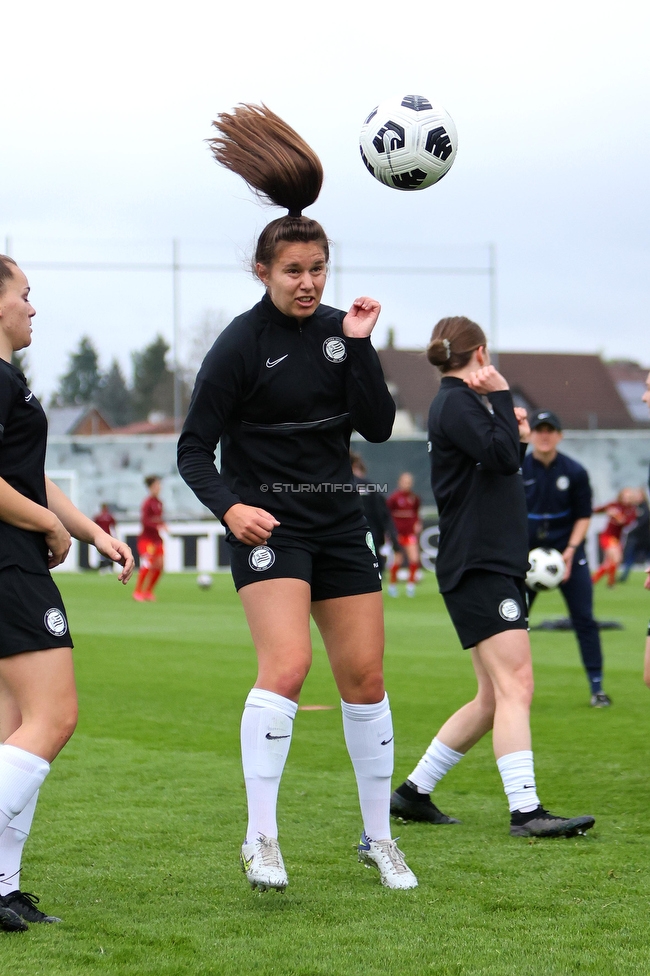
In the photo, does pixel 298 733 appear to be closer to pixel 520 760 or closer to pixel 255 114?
pixel 520 760

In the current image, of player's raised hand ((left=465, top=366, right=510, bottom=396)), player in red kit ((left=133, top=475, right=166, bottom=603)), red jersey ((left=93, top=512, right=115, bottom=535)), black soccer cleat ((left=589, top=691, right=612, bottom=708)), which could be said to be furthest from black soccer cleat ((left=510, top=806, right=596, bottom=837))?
red jersey ((left=93, top=512, right=115, bottom=535))

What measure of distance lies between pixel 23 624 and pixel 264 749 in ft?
3.00

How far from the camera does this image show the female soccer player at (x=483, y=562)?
5.11m

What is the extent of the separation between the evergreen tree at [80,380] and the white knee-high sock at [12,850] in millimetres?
31350

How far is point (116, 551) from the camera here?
4.02 meters

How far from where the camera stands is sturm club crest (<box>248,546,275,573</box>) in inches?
159

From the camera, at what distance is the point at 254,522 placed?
3.88m

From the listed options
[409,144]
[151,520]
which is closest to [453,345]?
[409,144]

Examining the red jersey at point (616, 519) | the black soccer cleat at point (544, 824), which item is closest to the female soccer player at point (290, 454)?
the black soccer cleat at point (544, 824)

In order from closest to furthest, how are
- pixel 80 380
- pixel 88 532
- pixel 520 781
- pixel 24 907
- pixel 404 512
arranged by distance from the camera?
pixel 24 907 → pixel 88 532 → pixel 520 781 → pixel 404 512 → pixel 80 380

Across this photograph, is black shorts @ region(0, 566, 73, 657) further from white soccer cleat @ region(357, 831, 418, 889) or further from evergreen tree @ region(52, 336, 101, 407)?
evergreen tree @ region(52, 336, 101, 407)

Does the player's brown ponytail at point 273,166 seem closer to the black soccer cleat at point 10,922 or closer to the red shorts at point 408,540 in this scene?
the black soccer cleat at point 10,922

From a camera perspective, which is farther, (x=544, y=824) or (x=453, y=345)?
(x=453, y=345)

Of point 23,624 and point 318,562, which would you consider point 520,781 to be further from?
point 23,624
